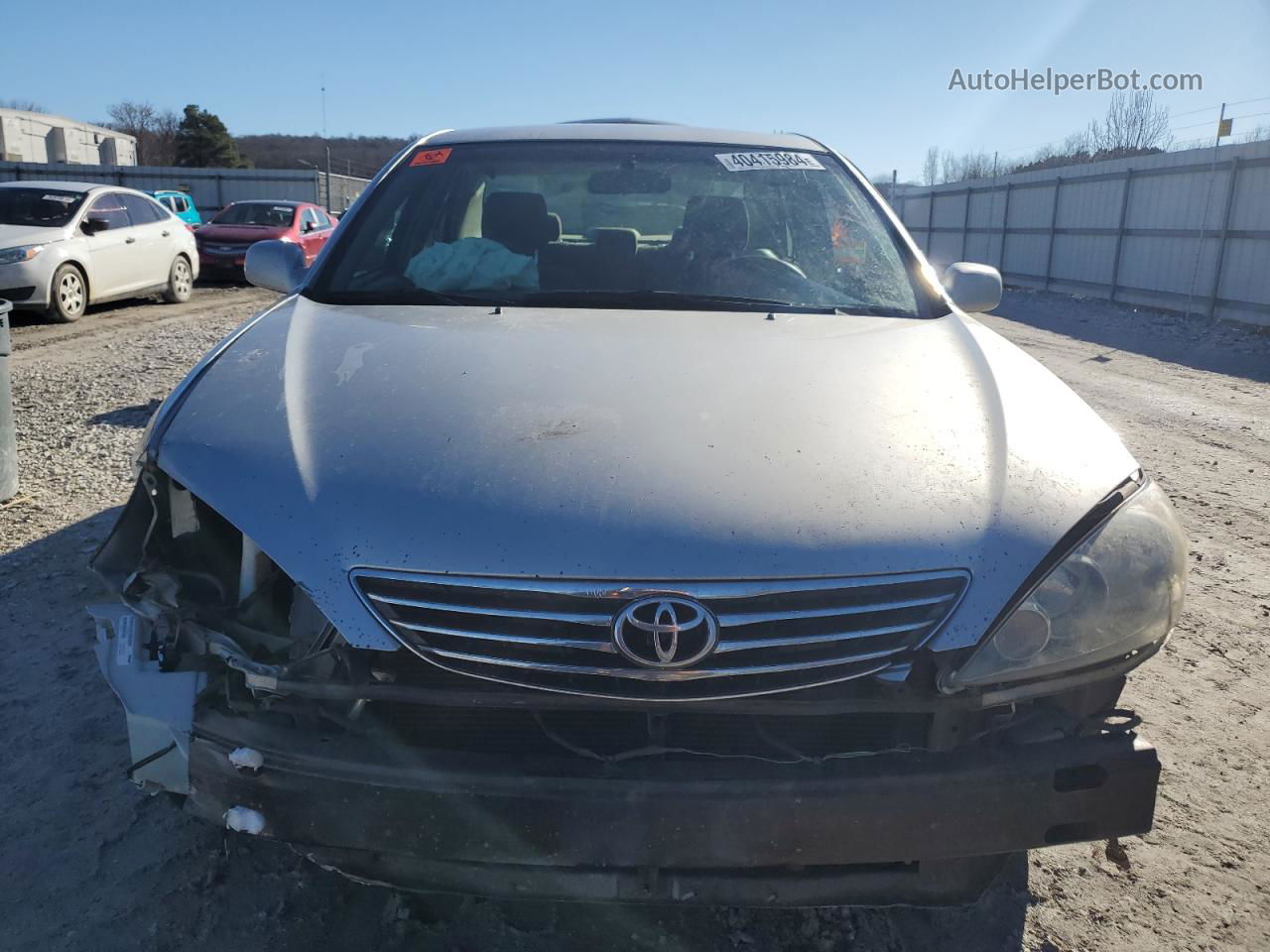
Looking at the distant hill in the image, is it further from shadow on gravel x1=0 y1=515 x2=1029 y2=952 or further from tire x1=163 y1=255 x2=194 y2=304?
shadow on gravel x1=0 y1=515 x2=1029 y2=952

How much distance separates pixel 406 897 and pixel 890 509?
1317mm

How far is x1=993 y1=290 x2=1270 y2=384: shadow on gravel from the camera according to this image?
10.8m

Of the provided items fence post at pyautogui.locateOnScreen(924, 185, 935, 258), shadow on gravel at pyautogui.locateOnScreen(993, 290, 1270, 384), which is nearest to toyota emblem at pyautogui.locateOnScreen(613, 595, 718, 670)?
shadow on gravel at pyautogui.locateOnScreen(993, 290, 1270, 384)

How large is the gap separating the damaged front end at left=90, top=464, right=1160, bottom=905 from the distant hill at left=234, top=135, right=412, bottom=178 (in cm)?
7330

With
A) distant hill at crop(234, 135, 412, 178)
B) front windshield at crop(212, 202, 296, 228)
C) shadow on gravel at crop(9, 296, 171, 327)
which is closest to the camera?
shadow on gravel at crop(9, 296, 171, 327)

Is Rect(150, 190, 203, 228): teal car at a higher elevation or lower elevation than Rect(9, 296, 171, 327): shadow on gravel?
higher

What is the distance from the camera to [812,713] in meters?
1.65

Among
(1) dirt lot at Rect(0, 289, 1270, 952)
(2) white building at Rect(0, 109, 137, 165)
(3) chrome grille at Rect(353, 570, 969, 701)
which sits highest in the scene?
(2) white building at Rect(0, 109, 137, 165)

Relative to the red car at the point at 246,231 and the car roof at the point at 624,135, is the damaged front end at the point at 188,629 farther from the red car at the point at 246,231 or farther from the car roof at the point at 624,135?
the red car at the point at 246,231

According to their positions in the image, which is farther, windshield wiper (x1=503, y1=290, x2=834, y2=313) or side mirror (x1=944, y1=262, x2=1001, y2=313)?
side mirror (x1=944, y1=262, x2=1001, y2=313)

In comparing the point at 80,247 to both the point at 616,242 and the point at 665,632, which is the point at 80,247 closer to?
the point at 616,242

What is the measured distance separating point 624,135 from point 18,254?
9231 millimetres

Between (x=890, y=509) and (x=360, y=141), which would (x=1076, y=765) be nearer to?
(x=890, y=509)

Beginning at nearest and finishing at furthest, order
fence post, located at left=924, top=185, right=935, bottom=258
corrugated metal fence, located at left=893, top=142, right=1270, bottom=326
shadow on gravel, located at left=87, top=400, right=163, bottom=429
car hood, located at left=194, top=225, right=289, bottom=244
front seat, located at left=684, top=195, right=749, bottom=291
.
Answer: front seat, located at left=684, top=195, right=749, bottom=291, shadow on gravel, located at left=87, top=400, right=163, bottom=429, corrugated metal fence, located at left=893, top=142, right=1270, bottom=326, car hood, located at left=194, top=225, right=289, bottom=244, fence post, located at left=924, top=185, right=935, bottom=258
